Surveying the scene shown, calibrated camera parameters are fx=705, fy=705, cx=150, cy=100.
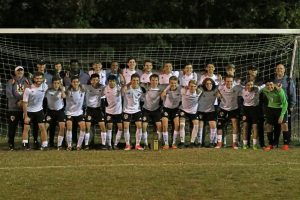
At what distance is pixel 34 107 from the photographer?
49.1 feet

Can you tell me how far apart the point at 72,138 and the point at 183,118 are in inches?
99.6

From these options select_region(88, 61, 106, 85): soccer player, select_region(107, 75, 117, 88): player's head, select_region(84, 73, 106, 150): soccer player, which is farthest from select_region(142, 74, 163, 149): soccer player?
select_region(88, 61, 106, 85): soccer player

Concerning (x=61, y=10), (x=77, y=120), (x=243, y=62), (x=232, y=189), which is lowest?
(x=232, y=189)

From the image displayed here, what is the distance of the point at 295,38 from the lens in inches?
654

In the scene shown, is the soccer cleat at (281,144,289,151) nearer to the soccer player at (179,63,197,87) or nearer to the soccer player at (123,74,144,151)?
the soccer player at (179,63,197,87)

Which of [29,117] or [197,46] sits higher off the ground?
[197,46]

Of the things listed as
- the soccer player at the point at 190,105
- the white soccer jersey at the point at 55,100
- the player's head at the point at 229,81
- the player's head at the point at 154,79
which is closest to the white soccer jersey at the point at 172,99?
the soccer player at the point at 190,105

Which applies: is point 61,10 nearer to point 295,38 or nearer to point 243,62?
point 243,62

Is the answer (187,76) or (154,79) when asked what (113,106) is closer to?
(154,79)

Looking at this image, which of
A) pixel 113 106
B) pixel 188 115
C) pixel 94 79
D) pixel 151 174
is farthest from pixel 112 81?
pixel 151 174

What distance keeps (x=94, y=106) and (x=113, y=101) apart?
425mm

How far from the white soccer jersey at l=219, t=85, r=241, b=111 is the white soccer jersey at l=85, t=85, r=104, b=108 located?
2628 millimetres

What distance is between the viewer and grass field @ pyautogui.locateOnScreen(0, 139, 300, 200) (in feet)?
31.8

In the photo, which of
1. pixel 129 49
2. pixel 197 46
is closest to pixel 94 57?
pixel 129 49
